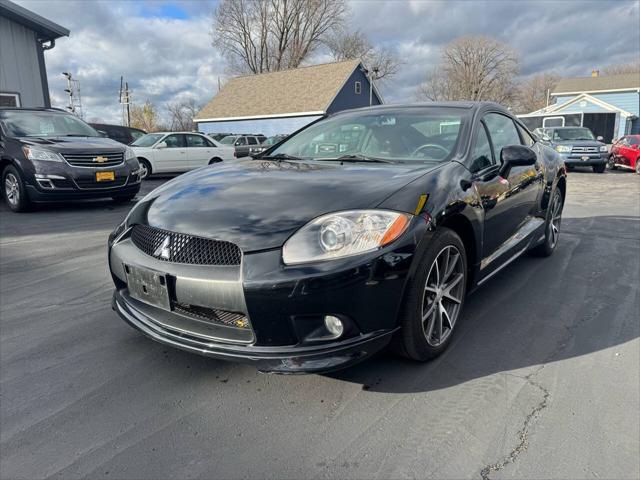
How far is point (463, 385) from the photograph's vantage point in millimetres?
2412

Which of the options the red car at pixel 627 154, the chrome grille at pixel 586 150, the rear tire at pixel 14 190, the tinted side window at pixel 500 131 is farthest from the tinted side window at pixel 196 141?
the red car at pixel 627 154

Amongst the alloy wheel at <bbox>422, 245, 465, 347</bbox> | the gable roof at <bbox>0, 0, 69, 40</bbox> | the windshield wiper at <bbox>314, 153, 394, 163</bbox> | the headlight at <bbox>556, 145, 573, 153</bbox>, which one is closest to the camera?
the alloy wheel at <bbox>422, 245, 465, 347</bbox>

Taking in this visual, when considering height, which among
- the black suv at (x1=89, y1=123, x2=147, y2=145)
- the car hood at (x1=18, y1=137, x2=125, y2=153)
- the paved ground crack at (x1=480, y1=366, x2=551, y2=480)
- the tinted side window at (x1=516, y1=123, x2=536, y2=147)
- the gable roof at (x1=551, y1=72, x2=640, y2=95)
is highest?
the gable roof at (x1=551, y1=72, x2=640, y2=95)

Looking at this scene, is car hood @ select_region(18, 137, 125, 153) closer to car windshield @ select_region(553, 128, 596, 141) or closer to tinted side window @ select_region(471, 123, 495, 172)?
tinted side window @ select_region(471, 123, 495, 172)

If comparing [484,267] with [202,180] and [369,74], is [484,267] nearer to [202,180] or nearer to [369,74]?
[202,180]

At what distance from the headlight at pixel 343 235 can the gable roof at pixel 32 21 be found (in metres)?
14.5

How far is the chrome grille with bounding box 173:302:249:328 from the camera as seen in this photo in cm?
210

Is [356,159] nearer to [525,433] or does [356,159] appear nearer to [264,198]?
[264,198]

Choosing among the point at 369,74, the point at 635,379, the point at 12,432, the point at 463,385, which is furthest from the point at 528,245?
the point at 369,74

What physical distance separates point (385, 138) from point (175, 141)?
11638 mm

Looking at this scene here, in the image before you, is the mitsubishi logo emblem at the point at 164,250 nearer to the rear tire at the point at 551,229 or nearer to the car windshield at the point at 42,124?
the rear tire at the point at 551,229

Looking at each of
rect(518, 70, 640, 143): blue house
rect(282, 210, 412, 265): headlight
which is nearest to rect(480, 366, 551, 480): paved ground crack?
rect(282, 210, 412, 265): headlight

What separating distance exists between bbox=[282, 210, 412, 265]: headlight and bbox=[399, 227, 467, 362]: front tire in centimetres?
29

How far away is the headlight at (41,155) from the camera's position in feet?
22.4
